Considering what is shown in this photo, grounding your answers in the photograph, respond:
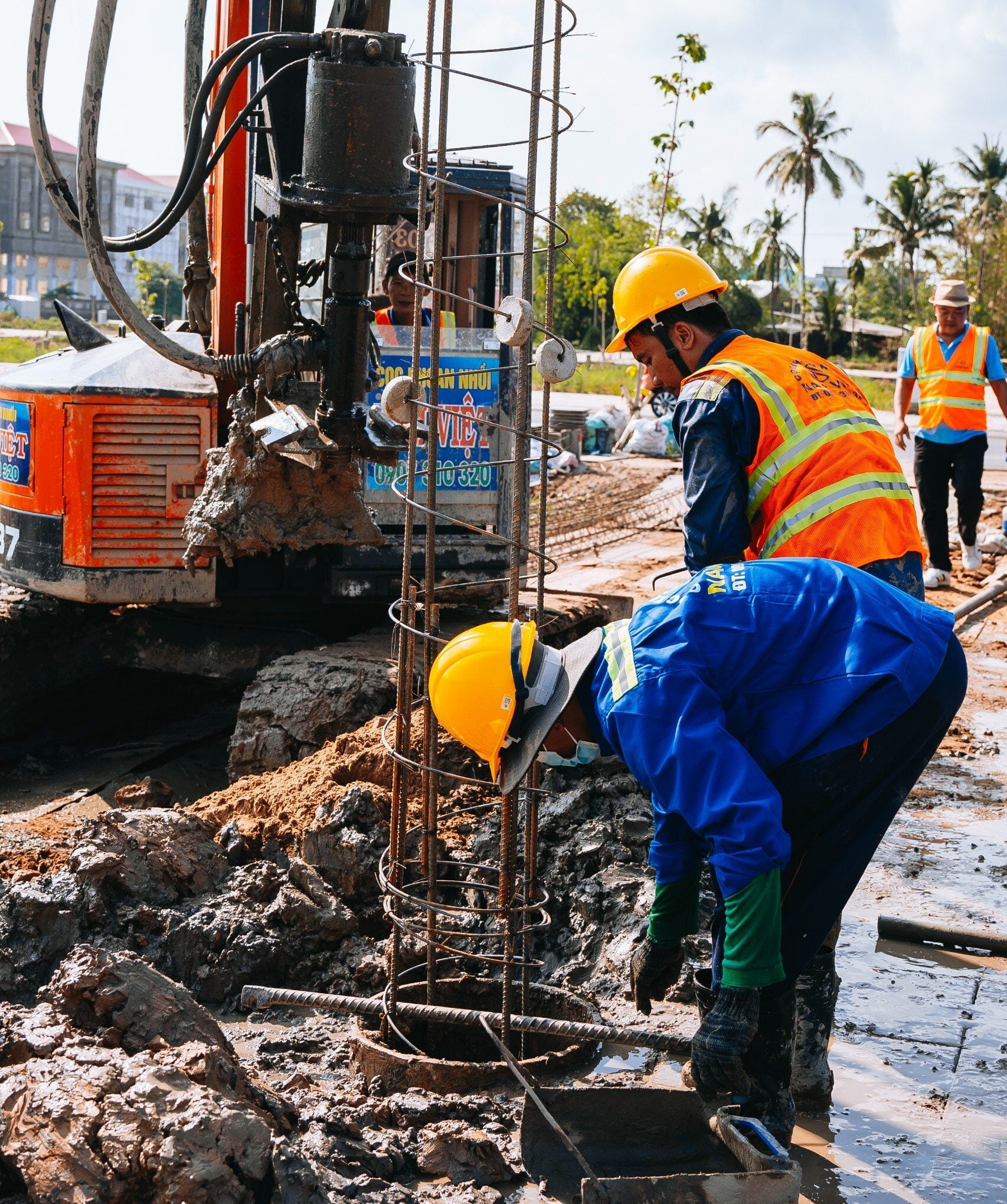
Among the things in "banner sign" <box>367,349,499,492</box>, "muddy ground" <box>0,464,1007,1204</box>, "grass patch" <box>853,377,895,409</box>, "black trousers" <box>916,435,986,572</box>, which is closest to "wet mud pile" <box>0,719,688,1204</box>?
"muddy ground" <box>0,464,1007,1204</box>

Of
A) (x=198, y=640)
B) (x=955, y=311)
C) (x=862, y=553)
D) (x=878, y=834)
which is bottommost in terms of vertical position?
(x=198, y=640)

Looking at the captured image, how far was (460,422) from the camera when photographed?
6672 millimetres

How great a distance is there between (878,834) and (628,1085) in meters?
0.91

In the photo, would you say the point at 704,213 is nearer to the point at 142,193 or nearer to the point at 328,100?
the point at 328,100

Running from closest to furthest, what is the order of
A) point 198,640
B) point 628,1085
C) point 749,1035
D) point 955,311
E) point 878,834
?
point 749,1035 → point 878,834 → point 628,1085 → point 198,640 → point 955,311

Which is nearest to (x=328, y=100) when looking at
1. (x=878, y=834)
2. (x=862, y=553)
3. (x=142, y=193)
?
(x=862, y=553)

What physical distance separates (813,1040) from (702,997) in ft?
1.42

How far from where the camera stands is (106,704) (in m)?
7.95

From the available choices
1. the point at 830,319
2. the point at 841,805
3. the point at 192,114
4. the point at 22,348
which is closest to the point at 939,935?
the point at 841,805

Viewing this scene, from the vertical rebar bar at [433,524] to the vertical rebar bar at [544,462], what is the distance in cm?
25

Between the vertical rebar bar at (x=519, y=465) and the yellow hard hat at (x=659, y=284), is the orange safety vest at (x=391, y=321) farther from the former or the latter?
the vertical rebar bar at (x=519, y=465)

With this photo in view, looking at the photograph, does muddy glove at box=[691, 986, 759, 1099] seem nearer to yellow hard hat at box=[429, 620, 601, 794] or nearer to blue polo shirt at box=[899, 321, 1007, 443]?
yellow hard hat at box=[429, 620, 601, 794]

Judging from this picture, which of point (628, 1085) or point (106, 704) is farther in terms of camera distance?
point (106, 704)

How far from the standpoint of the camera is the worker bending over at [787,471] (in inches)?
143
